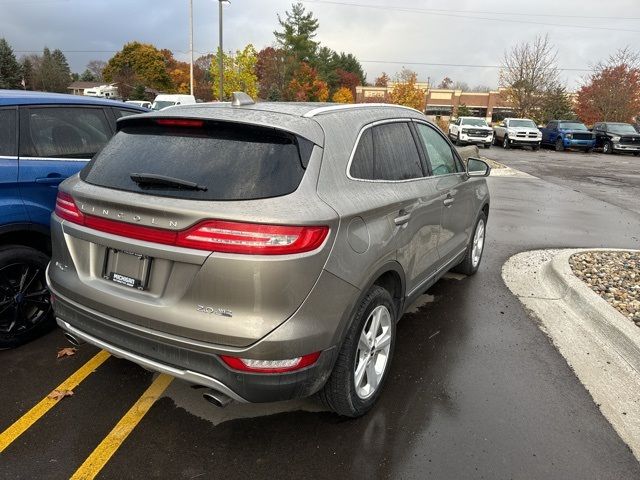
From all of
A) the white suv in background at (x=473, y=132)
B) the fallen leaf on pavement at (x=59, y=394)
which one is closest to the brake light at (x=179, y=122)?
the fallen leaf on pavement at (x=59, y=394)

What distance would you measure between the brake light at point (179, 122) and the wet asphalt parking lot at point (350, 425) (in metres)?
1.73

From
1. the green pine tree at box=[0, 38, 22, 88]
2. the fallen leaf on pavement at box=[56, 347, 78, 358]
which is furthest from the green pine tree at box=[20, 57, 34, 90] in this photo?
the fallen leaf on pavement at box=[56, 347, 78, 358]

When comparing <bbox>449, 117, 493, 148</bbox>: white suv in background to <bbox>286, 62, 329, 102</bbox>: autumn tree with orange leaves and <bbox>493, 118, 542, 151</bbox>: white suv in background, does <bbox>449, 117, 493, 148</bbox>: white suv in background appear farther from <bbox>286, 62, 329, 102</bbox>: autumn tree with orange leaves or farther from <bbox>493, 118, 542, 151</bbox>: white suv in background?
<bbox>286, 62, 329, 102</bbox>: autumn tree with orange leaves

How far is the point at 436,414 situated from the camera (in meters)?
2.99

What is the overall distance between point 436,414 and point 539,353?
52.9 inches

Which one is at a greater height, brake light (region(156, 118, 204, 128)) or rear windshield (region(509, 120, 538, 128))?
rear windshield (region(509, 120, 538, 128))

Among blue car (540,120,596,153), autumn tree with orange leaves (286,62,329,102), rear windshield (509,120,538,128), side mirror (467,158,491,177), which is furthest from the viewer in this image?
autumn tree with orange leaves (286,62,329,102)

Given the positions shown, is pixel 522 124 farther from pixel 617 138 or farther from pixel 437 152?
pixel 437 152

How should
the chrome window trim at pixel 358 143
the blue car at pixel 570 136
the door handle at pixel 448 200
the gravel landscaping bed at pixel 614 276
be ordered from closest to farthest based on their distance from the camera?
the chrome window trim at pixel 358 143 < the door handle at pixel 448 200 < the gravel landscaping bed at pixel 614 276 < the blue car at pixel 570 136

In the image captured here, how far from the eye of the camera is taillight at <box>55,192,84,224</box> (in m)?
2.67

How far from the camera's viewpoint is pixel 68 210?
2.76 m

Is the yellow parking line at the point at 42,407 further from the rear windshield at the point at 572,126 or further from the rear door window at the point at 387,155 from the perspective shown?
the rear windshield at the point at 572,126

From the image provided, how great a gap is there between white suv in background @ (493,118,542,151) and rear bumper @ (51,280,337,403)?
1186 inches

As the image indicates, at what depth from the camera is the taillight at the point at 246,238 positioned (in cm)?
218
